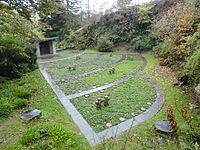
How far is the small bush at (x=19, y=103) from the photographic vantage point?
9828mm

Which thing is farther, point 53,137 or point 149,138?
point 149,138

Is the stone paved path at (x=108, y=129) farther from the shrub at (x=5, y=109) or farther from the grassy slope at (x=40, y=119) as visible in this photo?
the shrub at (x=5, y=109)

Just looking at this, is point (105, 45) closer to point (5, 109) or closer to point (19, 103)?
point (19, 103)

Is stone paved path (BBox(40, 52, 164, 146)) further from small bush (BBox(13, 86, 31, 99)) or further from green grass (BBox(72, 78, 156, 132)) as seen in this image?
small bush (BBox(13, 86, 31, 99))

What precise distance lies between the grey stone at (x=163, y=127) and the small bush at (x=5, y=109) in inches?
232

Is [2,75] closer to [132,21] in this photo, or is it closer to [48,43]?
[48,43]

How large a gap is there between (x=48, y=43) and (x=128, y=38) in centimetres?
1021

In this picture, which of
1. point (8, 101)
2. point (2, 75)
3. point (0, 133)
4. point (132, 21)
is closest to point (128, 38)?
point (132, 21)

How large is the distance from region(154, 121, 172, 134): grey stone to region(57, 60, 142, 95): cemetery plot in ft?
18.2

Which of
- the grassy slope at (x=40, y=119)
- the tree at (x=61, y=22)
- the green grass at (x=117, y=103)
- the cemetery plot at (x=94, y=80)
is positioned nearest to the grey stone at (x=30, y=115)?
the grassy slope at (x=40, y=119)

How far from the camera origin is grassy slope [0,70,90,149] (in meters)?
7.49

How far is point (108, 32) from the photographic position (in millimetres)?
29266

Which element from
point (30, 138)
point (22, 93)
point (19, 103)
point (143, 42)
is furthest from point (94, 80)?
point (143, 42)

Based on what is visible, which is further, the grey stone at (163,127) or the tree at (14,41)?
the tree at (14,41)
